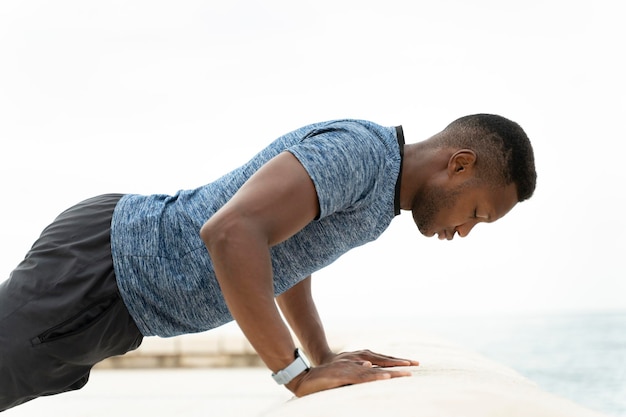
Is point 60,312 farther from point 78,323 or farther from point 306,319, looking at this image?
point 306,319

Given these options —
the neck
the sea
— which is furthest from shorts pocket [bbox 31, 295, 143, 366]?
the sea

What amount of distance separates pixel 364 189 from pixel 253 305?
0.32 m

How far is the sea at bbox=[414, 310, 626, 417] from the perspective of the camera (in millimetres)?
7613

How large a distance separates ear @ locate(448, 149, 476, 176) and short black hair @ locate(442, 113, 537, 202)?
2 cm

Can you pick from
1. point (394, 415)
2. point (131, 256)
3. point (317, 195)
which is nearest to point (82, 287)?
point (131, 256)

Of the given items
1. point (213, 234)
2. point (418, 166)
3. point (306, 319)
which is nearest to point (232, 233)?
point (213, 234)

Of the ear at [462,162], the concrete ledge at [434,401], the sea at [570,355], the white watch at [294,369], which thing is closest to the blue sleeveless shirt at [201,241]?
the ear at [462,162]

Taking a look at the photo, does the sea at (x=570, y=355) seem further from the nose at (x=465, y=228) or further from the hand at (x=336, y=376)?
the hand at (x=336, y=376)

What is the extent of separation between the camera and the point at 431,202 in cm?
150

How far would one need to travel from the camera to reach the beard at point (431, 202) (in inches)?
58.5

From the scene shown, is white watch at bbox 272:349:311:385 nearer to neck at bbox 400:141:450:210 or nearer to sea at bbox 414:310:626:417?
neck at bbox 400:141:450:210

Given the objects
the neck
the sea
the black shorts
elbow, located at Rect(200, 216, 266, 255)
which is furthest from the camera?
the sea

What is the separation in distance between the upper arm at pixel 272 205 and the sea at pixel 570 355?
15.8 ft

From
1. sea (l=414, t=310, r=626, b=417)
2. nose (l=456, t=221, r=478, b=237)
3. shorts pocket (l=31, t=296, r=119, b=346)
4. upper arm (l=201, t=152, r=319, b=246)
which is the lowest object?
sea (l=414, t=310, r=626, b=417)
